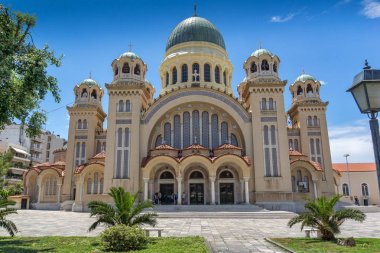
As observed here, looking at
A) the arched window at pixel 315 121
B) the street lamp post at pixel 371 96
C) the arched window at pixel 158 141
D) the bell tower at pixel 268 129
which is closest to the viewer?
the street lamp post at pixel 371 96

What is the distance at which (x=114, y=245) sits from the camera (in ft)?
33.6

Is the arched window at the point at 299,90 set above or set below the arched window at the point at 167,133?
above

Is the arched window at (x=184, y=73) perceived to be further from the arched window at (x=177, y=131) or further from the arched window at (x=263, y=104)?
the arched window at (x=263, y=104)

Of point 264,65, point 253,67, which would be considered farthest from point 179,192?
point 264,65

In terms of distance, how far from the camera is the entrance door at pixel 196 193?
31.9 m

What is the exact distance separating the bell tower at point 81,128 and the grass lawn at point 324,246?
2874 cm

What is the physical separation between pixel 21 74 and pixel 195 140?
2290 centimetres

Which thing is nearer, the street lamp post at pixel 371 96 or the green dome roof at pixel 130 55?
the street lamp post at pixel 371 96

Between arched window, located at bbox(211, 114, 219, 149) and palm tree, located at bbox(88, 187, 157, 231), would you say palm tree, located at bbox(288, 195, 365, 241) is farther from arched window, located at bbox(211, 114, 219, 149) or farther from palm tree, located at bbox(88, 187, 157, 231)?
arched window, located at bbox(211, 114, 219, 149)

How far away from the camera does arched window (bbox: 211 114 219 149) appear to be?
3344 centimetres

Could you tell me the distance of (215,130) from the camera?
33906mm

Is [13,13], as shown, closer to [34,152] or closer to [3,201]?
[3,201]

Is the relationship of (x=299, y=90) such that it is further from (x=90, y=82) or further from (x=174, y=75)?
(x=90, y=82)

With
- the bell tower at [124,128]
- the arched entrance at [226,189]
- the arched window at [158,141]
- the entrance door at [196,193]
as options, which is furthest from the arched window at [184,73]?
the entrance door at [196,193]
